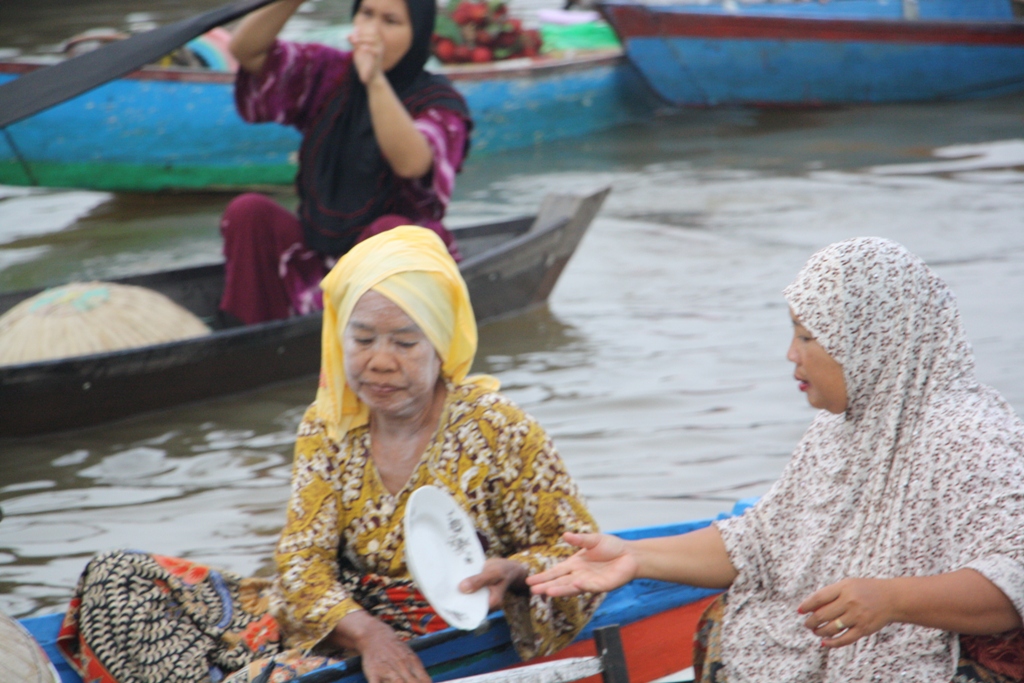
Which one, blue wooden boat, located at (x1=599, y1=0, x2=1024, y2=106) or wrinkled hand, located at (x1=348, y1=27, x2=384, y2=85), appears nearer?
wrinkled hand, located at (x1=348, y1=27, x2=384, y2=85)

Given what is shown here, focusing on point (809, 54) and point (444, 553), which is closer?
point (444, 553)

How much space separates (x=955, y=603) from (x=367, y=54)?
9.31 ft

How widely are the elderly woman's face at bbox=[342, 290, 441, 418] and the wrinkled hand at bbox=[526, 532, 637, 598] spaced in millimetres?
408

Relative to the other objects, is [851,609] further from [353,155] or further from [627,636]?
[353,155]

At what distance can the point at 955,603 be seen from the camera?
1.74m

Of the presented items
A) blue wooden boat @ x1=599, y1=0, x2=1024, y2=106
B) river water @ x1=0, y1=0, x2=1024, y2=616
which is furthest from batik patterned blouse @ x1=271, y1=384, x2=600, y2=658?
blue wooden boat @ x1=599, y1=0, x2=1024, y2=106

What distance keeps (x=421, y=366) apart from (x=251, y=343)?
2553 mm

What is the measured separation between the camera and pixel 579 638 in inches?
93.4

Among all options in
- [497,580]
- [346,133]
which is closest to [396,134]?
[346,133]

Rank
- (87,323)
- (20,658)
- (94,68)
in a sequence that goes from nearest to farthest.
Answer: (20,658) → (94,68) → (87,323)

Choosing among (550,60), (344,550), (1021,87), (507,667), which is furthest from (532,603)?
(1021,87)

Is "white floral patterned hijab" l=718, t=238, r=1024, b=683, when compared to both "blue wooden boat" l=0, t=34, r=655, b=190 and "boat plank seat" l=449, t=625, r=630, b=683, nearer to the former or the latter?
"boat plank seat" l=449, t=625, r=630, b=683

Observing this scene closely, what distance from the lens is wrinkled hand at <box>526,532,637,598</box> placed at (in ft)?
Result: 6.54

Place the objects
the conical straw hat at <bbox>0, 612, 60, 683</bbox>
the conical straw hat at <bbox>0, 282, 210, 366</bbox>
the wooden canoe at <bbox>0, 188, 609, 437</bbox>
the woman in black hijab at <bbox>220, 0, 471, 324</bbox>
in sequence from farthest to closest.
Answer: the conical straw hat at <bbox>0, 282, 210, 366</bbox>
the wooden canoe at <bbox>0, 188, 609, 437</bbox>
the woman in black hijab at <bbox>220, 0, 471, 324</bbox>
the conical straw hat at <bbox>0, 612, 60, 683</bbox>
